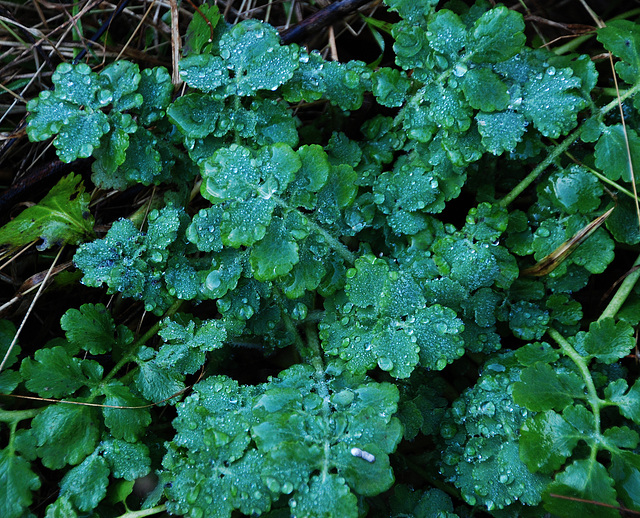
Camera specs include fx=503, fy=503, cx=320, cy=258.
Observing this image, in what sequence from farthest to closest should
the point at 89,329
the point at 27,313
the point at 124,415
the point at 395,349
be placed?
the point at 27,313 < the point at 89,329 < the point at 124,415 < the point at 395,349

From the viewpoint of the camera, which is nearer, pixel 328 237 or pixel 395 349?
pixel 395 349

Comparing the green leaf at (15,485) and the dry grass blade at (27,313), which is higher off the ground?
the dry grass blade at (27,313)

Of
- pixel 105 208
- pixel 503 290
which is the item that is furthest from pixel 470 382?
pixel 105 208

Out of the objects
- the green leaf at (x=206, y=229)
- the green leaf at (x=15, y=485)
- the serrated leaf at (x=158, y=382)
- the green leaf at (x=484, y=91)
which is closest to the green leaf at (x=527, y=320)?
the green leaf at (x=484, y=91)

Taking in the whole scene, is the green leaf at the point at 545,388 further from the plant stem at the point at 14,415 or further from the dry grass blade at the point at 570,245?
the plant stem at the point at 14,415

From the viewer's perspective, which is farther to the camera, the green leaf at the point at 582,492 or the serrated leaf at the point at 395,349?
the serrated leaf at the point at 395,349

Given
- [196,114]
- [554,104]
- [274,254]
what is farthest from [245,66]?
[554,104]

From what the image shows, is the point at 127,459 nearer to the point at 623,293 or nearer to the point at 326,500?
the point at 326,500
